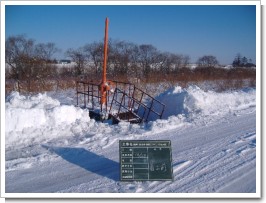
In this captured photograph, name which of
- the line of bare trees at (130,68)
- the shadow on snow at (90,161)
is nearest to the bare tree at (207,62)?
the line of bare trees at (130,68)

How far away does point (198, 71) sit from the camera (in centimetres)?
2014

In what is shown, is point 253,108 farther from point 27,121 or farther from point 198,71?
point 27,121

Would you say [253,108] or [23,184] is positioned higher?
[253,108]

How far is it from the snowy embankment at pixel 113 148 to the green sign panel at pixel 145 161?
0.16m

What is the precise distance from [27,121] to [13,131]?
607 millimetres

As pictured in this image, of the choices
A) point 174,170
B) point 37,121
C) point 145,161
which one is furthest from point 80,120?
point 145,161

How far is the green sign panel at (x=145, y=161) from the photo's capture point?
22.5 feet

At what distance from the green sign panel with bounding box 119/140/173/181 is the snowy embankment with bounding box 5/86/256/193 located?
0.54 feet

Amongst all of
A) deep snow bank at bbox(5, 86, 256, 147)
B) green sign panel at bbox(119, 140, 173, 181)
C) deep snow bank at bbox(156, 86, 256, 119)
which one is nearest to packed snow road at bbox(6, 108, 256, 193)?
green sign panel at bbox(119, 140, 173, 181)

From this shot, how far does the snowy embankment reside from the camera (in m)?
6.91

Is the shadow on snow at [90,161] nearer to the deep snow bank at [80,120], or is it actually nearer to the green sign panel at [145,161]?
the green sign panel at [145,161]

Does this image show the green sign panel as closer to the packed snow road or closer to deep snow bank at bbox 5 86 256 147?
the packed snow road
